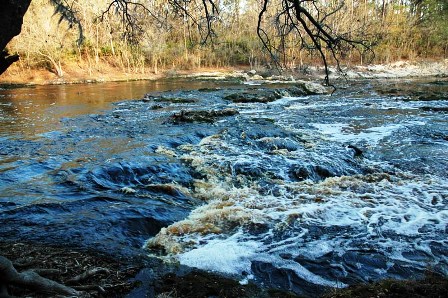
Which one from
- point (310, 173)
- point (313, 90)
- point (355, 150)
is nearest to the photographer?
point (310, 173)

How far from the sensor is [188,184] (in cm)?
744

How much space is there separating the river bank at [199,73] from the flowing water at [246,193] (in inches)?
1012

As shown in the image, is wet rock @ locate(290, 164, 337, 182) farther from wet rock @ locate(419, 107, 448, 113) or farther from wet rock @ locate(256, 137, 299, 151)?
wet rock @ locate(419, 107, 448, 113)

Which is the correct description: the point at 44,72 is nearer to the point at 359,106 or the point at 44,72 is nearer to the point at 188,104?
the point at 188,104

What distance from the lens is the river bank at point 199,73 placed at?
37906 mm

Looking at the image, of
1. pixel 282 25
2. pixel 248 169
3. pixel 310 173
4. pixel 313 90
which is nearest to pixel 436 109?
pixel 313 90

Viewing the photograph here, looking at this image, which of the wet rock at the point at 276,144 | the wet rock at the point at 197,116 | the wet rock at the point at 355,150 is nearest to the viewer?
the wet rock at the point at 355,150

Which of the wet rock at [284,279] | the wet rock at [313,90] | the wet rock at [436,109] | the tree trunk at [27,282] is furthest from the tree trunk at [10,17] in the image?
the wet rock at [313,90]

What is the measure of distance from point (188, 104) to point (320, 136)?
30.3 ft

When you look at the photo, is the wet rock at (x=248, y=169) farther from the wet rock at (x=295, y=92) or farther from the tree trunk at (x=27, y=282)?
the wet rock at (x=295, y=92)

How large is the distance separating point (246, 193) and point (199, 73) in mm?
39308

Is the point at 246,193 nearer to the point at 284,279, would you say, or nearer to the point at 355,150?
the point at 284,279

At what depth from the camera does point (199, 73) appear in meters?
44.7

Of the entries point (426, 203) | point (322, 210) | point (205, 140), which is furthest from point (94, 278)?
point (205, 140)
